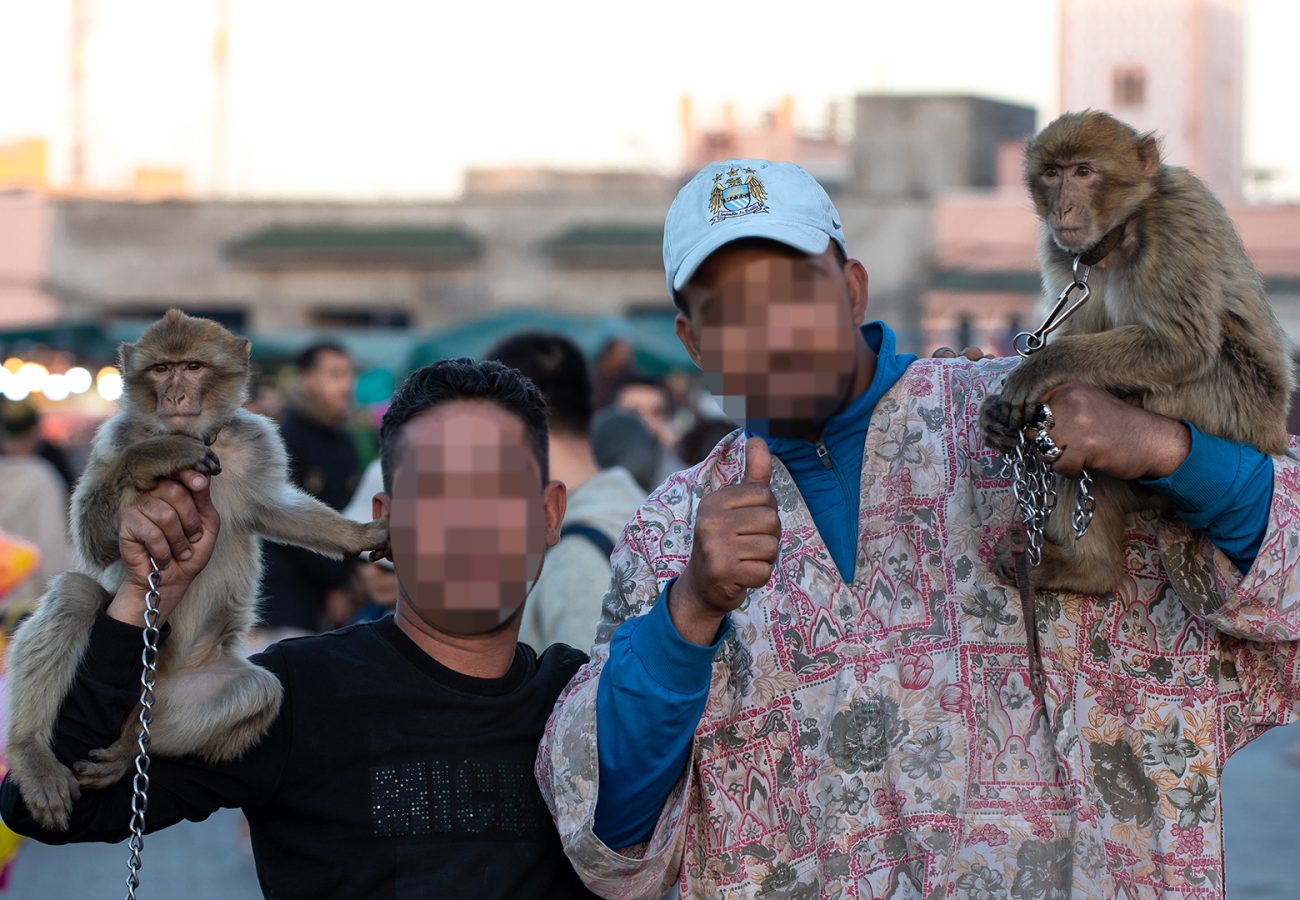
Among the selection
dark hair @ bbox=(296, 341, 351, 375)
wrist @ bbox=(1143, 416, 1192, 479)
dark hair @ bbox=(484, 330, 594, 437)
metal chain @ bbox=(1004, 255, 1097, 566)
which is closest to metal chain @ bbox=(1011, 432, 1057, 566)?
metal chain @ bbox=(1004, 255, 1097, 566)

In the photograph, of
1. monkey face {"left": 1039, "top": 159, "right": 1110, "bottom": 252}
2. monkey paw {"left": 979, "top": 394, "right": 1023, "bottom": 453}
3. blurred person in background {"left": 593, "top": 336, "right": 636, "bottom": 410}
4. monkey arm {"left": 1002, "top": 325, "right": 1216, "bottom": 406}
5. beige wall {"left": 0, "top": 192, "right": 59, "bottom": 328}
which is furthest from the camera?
beige wall {"left": 0, "top": 192, "right": 59, "bottom": 328}

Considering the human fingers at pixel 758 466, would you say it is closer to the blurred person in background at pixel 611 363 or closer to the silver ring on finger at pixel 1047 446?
the silver ring on finger at pixel 1047 446

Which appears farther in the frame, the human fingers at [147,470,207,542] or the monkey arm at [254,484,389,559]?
the monkey arm at [254,484,389,559]

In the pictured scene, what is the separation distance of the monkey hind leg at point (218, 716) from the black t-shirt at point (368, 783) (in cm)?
2

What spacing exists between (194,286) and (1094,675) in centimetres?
2653

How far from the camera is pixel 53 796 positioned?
7.05ft

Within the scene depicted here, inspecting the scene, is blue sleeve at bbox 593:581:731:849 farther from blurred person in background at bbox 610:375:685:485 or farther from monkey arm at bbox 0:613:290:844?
blurred person in background at bbox 610:375:685:485

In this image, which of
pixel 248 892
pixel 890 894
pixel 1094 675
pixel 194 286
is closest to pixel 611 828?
pixel 890 894

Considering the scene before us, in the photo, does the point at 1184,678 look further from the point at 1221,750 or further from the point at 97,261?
the point at 97,261

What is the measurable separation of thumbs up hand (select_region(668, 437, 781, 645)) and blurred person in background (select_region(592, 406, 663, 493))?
3.99 meters

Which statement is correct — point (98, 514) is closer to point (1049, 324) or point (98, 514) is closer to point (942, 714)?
point (942, 714)

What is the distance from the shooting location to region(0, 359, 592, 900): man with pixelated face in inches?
84.5

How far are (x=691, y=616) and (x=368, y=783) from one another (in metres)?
0.55

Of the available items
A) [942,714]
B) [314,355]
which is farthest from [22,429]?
[942,714]
